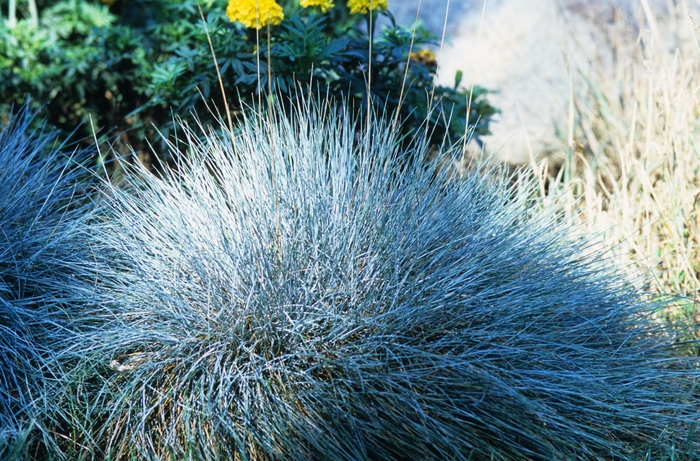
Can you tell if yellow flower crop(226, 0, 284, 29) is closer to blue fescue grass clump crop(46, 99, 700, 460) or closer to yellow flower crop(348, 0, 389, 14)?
yellow flower crop(348, 0, 389, 14)

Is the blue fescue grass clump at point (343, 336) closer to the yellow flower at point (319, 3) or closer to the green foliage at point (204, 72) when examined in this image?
the green foliage at point (204, 72)

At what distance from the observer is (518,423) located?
6.71 ft

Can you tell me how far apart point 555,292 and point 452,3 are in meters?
3.58

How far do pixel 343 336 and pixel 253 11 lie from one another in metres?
1.51

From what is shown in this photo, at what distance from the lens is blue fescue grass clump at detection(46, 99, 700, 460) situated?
2012mm

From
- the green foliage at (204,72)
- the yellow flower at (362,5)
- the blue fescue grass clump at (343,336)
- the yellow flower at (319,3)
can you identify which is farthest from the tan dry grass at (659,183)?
the yellow flower at (319,3)

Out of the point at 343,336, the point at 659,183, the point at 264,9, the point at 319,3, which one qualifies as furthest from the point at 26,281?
the point at 659,183

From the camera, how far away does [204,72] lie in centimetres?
335

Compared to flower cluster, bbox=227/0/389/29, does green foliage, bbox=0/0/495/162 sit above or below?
below

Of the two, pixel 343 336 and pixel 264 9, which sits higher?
pixel 264 9

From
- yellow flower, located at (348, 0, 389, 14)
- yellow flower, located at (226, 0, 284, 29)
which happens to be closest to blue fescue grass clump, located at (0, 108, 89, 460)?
yellow flower, located at (226, 0, 284, 29)

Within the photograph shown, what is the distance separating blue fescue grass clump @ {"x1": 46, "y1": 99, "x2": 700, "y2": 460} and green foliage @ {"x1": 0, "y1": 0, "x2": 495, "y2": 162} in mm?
450

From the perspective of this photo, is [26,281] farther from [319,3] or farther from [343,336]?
[319,3]

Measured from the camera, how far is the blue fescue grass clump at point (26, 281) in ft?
6.90
